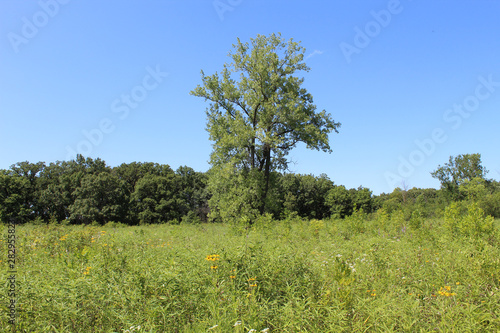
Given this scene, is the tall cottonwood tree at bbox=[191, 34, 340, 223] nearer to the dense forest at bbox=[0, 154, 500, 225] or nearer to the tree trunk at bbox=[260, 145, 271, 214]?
the tree trunk at bbox=[260, 145, 271, 214]

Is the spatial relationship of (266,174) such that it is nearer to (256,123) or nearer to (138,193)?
(256,123)

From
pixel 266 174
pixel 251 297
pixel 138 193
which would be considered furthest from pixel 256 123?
pixel 138 193

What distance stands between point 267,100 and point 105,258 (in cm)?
1502

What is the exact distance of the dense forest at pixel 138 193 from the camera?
Answer: 136 ft

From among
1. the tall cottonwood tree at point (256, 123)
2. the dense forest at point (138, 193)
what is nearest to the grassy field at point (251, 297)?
the tall cottonwood tree at point (256, 123)

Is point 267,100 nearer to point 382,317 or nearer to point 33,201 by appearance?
point 382,317

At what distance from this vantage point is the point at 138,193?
47344mm

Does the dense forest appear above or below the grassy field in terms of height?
above

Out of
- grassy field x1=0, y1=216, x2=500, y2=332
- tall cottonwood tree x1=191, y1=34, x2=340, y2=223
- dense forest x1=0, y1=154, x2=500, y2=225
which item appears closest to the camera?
grassy field x1=0, y1=216, x2=500, y2=332

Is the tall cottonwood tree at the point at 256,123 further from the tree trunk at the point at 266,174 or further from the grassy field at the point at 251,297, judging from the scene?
the grassy field at the point at 251,297

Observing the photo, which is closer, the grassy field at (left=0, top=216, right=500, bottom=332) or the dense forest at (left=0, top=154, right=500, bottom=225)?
the grassy field at (left=0, top=216, right=500, bottom=332)

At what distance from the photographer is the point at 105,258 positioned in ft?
16.7

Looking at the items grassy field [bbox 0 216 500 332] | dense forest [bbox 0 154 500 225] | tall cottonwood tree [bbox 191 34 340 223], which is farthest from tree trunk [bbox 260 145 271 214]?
dense forest [bbox 0 154 500 225]

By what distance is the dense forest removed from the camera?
41.4 m
